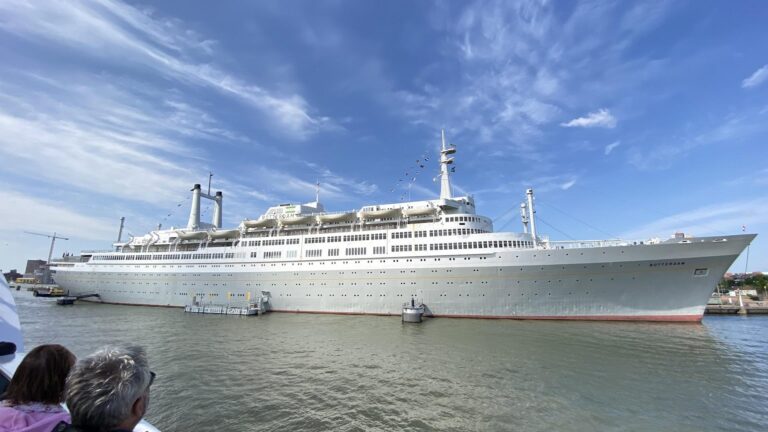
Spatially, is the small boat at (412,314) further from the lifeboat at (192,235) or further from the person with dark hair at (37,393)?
the lifeboat at (192,235)

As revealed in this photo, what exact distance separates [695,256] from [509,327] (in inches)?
546

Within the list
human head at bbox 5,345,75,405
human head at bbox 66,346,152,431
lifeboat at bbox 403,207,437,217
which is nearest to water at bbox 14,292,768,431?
human head at bbox 5,345,75,405

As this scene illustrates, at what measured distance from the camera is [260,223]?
38281 mm

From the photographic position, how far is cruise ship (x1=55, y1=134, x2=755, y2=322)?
23797 millimetres

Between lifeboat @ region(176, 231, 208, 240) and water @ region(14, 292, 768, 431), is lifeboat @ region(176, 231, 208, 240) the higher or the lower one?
the higher one

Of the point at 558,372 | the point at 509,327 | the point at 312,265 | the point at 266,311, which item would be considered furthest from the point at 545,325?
the point at 266,311

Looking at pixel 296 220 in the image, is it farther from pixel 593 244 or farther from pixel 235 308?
pixel 593 244

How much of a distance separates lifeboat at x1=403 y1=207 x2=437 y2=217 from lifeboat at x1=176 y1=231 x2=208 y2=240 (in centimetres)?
2526

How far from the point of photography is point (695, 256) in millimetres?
22969

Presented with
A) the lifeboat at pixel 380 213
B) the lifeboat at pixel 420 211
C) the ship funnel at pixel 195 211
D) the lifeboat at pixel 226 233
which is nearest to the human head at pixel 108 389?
the lifeboat at pixel 420 211

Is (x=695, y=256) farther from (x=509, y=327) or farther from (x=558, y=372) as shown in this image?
(x=558, y=372)

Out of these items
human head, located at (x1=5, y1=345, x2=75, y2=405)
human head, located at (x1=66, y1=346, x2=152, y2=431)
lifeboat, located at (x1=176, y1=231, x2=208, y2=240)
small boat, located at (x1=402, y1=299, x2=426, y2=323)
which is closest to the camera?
human head, located at (x1=66, y1=346, x2=152, y2=431)

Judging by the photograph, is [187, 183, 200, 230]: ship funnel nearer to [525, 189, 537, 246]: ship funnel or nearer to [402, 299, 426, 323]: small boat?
[402, 299, 426, 323]: small boat

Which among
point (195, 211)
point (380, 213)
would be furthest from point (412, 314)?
point (195, 211)
